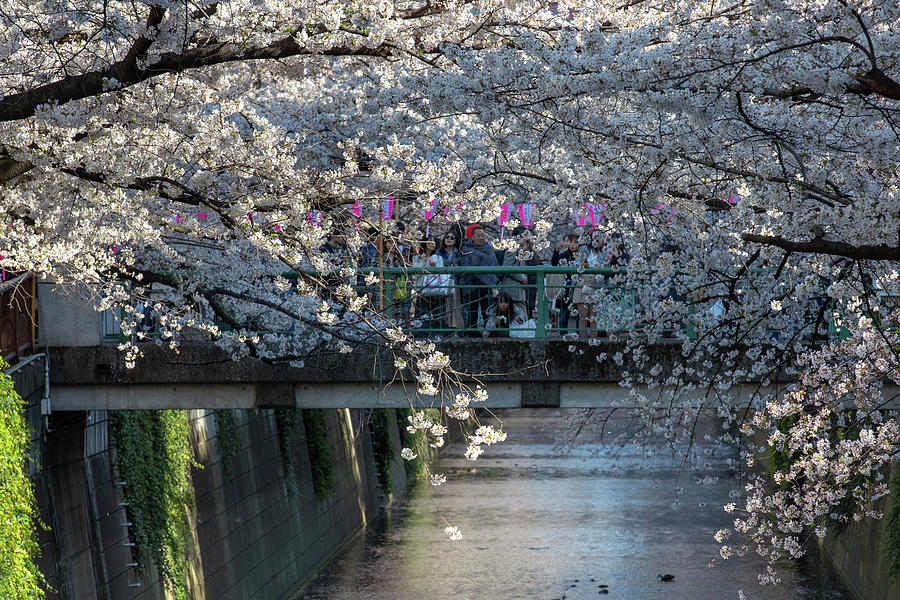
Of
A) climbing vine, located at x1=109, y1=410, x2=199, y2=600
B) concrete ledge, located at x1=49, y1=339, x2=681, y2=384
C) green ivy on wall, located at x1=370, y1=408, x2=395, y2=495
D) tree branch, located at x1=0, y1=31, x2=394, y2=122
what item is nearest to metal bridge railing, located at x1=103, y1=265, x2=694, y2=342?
concrete ledge, located at x1=49, y1=339, x2=681, y2=384

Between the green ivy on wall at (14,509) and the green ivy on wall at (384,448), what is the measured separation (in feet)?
52.9

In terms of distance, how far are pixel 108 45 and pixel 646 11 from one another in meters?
3.54

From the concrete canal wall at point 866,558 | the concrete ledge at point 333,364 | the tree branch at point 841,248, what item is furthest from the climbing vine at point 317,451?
the tree branch at point 841,248

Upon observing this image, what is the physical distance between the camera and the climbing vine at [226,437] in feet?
54.4

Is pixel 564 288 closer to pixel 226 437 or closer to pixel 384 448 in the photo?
pixel 226 437

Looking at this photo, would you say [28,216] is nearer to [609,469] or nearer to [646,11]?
[646,11]

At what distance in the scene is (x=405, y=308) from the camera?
41.9 feet

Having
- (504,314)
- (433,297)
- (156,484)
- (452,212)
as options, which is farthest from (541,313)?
(156,484)

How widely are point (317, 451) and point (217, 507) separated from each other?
464 cm

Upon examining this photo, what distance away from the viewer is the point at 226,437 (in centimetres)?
1677

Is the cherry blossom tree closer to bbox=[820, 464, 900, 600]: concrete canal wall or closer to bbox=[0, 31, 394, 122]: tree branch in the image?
bbox=[0, 31, 394, 122]: tree branch

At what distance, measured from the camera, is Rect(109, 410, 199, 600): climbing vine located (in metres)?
13.5

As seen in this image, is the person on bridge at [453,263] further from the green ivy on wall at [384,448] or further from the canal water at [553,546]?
the green ivy on wall at [384,448]

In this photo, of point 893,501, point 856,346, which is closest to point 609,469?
point 893,501
